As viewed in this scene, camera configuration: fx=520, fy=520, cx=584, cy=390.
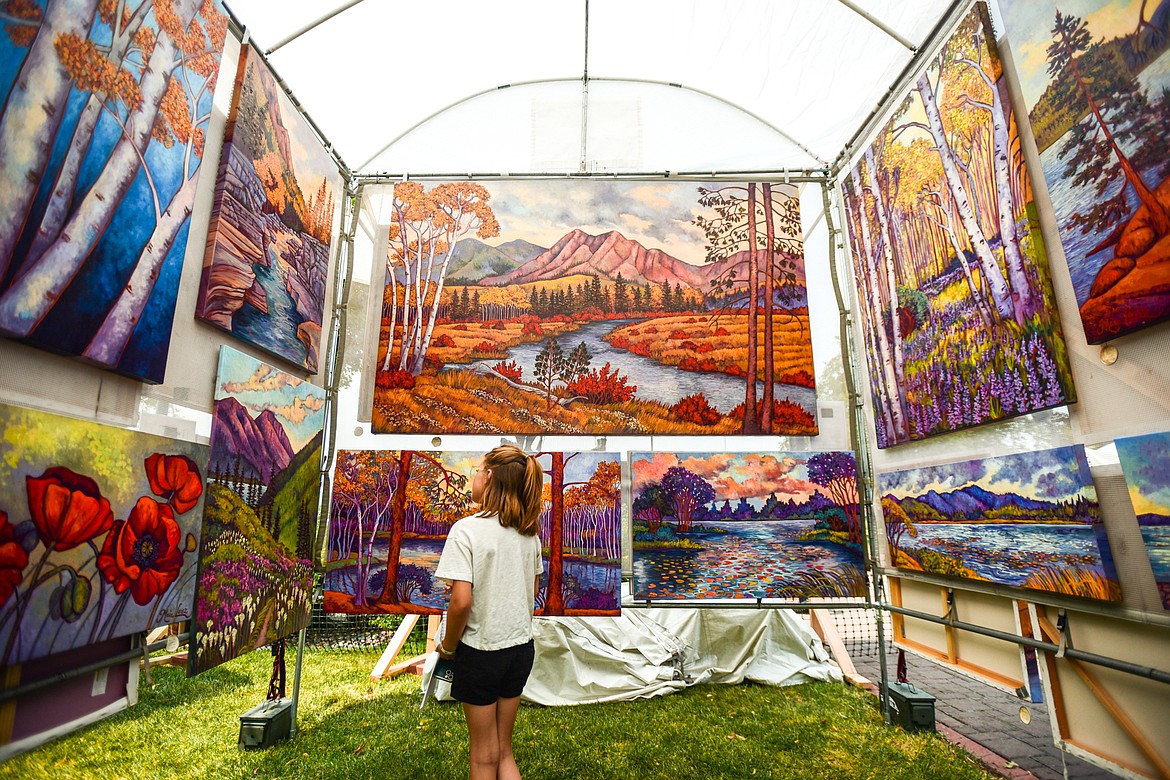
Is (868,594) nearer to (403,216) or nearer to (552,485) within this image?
(552,485)

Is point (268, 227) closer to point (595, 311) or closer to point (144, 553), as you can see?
point (144, 553)

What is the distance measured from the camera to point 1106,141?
1775 mm

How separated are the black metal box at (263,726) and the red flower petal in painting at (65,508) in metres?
1.87

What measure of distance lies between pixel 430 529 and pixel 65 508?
5.60 ft

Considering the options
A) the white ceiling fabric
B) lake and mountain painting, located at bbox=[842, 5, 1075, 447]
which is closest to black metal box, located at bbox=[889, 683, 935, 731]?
lake and mountain painting, located at bbox=[842, 5, 1075, 447]

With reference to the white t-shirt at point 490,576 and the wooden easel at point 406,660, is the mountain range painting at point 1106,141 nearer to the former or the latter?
the white t-shirt at point 490,576

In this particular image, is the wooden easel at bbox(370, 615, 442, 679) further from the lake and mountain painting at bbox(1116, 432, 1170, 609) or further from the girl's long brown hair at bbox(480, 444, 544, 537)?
the lake and mountain painting at bbox(1116, 432, 1170, 609)

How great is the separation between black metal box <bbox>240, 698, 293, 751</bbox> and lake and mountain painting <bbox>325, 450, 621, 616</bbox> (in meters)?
0.67

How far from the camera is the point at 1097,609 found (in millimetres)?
1887

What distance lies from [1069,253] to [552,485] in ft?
8.45

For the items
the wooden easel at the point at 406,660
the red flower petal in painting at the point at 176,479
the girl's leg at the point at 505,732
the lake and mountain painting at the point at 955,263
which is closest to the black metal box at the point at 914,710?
the lake and mountain painting at the point at 955,263

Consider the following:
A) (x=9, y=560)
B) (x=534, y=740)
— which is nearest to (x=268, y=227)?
(x=9, y=560)

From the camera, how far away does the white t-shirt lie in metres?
1.86

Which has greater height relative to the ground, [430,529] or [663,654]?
[430,529]
